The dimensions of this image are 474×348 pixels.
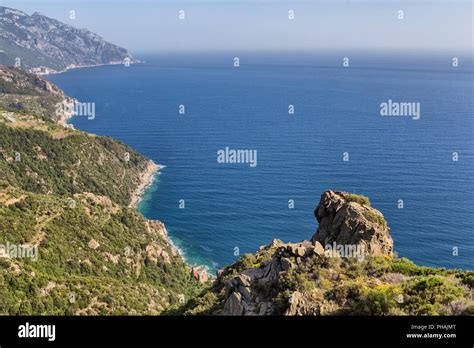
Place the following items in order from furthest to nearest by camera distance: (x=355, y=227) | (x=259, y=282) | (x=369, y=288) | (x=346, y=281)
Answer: (x=355, y=227) < (x=259, y=282) < (x=346, y=281) < (x=369, y=288)

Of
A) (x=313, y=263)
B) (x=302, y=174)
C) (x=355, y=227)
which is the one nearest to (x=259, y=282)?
(x=313, y=263)

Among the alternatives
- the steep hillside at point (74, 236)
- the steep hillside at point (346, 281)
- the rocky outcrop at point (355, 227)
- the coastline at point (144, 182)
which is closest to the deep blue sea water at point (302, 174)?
the coastline at point (144, 182)

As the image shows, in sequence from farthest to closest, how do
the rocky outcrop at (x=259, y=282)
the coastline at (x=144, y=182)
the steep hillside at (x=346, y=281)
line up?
the coastline at (x=144, y=182), the rocky outcrop at (x=259, y=282), the steep hillside at (x=346, y=281)

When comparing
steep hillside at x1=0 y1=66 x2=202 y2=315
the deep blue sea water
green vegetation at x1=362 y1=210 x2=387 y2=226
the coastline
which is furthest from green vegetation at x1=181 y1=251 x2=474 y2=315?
the coastline

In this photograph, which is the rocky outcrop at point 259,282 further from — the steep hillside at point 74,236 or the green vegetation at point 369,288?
the steep hillside at point 74,236

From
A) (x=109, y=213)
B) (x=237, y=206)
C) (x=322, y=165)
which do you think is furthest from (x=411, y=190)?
(x=109, y=213)

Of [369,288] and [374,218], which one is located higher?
[374,218]

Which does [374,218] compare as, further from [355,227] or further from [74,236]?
[74,236]

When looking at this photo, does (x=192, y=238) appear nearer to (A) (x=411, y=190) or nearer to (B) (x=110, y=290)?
(B) (x=110, y=290)
